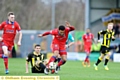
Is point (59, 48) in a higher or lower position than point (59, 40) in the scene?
lower

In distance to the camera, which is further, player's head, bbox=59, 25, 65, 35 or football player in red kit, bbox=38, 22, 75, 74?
football player in red kit, bbox=38, 22, 75, 74

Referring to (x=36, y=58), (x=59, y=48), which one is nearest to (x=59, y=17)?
(x=59, y=48)

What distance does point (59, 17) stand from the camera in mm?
70438

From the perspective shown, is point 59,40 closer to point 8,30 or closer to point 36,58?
point 36,58

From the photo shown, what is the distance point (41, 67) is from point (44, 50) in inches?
914

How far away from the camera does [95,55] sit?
3950cm

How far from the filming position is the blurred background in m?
40.3

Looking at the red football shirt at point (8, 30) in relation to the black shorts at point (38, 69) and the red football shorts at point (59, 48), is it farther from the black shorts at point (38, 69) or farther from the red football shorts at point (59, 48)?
the red football shorts at point (59, 48)

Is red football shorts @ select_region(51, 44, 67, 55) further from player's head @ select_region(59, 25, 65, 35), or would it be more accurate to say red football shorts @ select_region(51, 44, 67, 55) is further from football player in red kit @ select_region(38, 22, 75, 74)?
player's head @ select_region(59, 25, 65, 35)

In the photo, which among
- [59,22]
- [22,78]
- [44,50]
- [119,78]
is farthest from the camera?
[59,22]

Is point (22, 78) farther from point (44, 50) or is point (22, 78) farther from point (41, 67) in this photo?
point (44, 50)

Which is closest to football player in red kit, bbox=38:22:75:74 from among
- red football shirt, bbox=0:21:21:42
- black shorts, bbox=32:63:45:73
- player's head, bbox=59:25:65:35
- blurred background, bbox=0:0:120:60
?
player's head, bbox=59:25:65:35

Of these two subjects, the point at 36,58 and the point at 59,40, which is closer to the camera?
the point at 36,58

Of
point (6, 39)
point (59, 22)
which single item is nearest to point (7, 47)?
point (6, 39)
